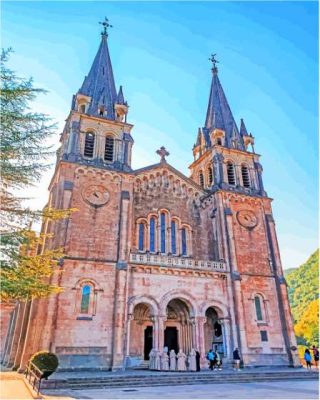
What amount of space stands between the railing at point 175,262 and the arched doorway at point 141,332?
3105mm

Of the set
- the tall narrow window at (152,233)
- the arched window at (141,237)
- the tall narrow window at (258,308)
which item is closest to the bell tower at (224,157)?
the tall narrow window at (152,233)

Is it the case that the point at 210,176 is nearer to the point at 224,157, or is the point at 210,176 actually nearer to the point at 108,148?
the point at 224,157

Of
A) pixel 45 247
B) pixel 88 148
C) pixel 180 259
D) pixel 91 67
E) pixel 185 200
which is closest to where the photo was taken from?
pixel 45 247

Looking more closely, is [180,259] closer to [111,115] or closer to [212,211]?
[212,211]

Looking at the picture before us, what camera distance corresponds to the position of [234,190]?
30.2 metres

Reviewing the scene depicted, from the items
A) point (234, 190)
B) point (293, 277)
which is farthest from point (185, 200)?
point (293, 277)

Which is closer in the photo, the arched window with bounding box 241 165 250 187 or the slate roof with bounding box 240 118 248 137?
the arched window with bounding box 241 165 250 187

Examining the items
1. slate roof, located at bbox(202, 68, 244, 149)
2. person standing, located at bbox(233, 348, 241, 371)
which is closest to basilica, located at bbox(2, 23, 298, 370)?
person standing, located at bbox(233, 348, 241, 371)

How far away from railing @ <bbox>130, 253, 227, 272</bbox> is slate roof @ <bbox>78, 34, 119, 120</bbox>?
13.7 metres

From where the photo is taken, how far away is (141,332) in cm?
2366

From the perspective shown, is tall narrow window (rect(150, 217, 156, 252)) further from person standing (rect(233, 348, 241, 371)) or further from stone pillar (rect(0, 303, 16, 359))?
stone pillar (rect(0, 303, 16, 359))

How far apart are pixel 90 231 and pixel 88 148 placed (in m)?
7.95

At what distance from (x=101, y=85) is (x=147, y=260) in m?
19.3

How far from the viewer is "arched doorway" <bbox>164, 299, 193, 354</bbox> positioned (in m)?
24.0
